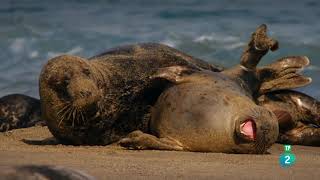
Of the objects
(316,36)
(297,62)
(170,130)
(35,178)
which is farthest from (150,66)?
(316,36)

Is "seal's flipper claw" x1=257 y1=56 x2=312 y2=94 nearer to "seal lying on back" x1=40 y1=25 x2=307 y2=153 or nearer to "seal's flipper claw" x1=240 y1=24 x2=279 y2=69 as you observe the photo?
"seal's flipper claw" x1=240 y1=24 x2=279 y2=69

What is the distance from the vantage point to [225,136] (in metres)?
6.46

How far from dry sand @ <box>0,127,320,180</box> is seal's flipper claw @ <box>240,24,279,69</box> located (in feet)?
3.89

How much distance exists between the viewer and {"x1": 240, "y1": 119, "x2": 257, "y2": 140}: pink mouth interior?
6.41 m

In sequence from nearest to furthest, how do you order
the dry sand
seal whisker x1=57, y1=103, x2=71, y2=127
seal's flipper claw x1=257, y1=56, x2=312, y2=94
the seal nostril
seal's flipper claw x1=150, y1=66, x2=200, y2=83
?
the dry sand, the seal nostril, seal whisker x1=57, y1=103, x2=71, y2=127, seal's flipper claw x1=150, y1=66, x2=200, y2=83, seal's flipper claw x1=257, y1=56, x2=312, y2=94


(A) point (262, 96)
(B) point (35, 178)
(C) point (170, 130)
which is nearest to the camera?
(B) point (35, 178)

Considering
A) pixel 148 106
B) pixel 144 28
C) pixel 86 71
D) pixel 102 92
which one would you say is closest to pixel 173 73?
pixel 148 106

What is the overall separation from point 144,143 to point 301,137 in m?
2.21

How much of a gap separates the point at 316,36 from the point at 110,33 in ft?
15.0

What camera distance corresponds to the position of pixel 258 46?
7.93 m

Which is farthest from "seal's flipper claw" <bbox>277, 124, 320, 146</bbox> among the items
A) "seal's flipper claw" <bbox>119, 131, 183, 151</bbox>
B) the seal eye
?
the seal eye

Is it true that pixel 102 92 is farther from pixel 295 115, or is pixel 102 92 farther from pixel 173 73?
pixel 295 115

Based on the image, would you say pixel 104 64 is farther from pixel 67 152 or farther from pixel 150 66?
pixel 67 152

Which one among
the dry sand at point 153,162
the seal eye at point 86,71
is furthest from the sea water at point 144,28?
the dry sand at point 153,162
